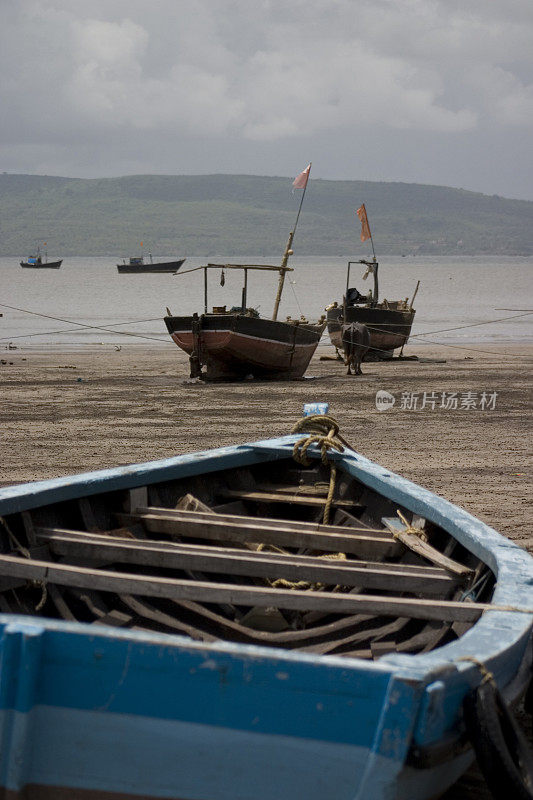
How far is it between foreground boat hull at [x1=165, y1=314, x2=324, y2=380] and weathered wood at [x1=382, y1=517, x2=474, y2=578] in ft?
43.1

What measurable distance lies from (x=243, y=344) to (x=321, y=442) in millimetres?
12327

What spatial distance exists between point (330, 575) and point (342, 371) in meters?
18.0

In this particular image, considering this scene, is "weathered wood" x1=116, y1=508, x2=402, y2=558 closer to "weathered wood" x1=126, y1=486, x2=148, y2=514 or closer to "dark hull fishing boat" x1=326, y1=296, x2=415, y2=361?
"weathered wood" x1=126, y1=486, x2=148, y2=514

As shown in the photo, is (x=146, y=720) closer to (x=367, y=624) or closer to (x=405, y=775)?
(x=405, y=775)

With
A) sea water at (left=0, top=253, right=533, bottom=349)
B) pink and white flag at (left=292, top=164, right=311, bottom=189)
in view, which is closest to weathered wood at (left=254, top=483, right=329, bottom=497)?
sea water at (left=0, top=253, right=533, bottom=349)

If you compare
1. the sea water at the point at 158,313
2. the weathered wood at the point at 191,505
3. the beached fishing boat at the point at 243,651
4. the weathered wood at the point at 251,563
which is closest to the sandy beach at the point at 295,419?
the weathered wood at the point at 251,563

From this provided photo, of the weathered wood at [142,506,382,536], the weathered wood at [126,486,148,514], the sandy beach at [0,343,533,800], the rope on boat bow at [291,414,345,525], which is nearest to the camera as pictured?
the weathered wood at [142,506,382,536]

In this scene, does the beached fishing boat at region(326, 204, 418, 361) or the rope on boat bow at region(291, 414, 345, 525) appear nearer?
the rope on boat bow at region(291, 414, 345, 525)

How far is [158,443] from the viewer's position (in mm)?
12008

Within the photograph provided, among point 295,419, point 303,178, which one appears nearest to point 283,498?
point 295,419

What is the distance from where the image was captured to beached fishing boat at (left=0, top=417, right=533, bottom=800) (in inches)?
107

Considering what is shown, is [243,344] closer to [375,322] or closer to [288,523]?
[375,322]

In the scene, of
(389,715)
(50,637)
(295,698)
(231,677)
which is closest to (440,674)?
(389,715)

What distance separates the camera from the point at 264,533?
512 cm
